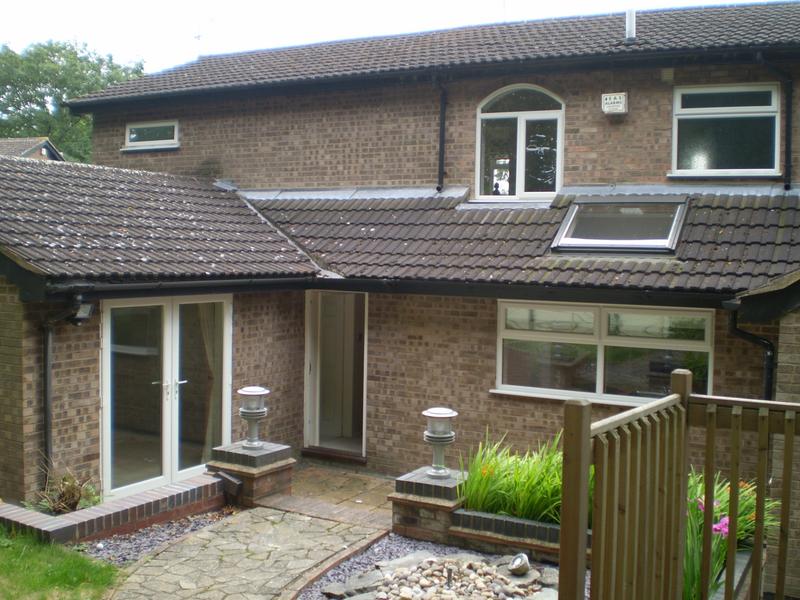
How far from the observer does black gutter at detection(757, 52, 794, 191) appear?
392 inches

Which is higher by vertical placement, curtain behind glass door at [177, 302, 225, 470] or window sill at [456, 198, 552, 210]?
window sill at [456, 198, 552, 210]

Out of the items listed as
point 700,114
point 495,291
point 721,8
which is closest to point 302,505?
point 495,291

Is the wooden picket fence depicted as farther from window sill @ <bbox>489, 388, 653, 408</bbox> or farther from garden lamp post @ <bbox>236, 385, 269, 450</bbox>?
garden lamp post @ <bbox>236, 385, 269, 450</bbox>

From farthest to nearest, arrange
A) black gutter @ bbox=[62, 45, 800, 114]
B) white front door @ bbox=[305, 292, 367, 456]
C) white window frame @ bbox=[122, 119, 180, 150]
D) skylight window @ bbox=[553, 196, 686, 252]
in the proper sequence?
white window frame @ bbox=[122, 119, 180, 150], white front door @ bbox=[305, 292, 367, 456], black gutter @ bbox=[62, 45, 800, 114], skylight window @ bbox=[553, 196, 686, 252]

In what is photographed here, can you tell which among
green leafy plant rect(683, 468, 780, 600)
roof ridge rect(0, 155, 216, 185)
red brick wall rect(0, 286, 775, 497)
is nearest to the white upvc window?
red brick wall rect(0, 286, 775, 497)

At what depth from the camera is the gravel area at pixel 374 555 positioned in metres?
6.26

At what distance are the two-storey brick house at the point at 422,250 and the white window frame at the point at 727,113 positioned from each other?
3cm

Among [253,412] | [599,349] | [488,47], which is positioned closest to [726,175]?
[599,349]

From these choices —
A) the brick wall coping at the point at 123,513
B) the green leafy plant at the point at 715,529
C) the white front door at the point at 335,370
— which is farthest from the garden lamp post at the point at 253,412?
the green leafy plant at the point at 715,529

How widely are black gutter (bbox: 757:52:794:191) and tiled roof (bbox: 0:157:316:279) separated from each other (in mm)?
6319

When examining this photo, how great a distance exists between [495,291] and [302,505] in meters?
3.47

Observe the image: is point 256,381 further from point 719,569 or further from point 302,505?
point 719,569

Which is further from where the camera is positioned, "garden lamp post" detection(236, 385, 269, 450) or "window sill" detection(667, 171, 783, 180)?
"window sill" detection(667, 171, 783, 180)

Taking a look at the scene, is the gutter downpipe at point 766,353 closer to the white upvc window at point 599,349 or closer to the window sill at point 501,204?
the white upvc window at point 599,349
